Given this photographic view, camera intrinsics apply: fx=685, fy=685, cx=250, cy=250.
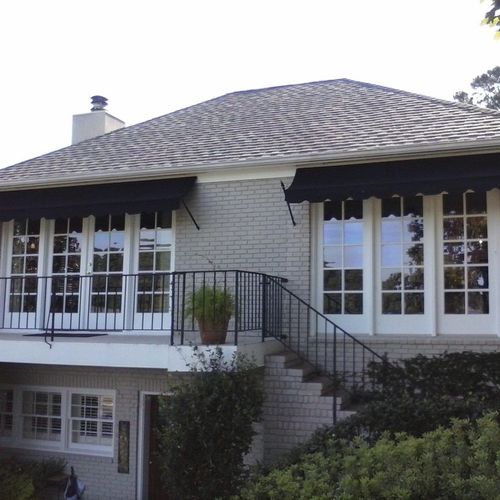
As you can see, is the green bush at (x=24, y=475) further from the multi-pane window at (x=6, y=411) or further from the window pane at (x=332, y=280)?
the window pane at (x=332, y=280)

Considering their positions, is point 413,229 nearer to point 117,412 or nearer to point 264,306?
point 264,306

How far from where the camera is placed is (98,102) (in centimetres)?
1527

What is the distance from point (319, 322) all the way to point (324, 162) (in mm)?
2247

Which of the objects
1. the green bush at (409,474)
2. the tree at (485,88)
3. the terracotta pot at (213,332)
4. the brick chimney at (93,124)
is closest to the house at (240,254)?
the terracotta pot at (213,332)

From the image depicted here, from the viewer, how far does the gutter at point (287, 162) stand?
8.76 meters

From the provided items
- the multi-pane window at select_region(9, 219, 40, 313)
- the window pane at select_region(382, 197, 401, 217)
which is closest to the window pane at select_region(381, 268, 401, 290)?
the window pane at select_region(382, 197, 401, 217)

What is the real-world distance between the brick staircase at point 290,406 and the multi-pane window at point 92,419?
318cm

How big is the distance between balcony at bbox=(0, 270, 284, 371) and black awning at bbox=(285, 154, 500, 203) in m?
1.40

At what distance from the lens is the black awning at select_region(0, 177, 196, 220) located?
10.1 metres

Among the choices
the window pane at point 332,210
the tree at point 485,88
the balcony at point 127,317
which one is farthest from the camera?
the tree at point 485,88

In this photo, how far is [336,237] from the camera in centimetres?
984

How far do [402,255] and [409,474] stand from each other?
5119 millimetres

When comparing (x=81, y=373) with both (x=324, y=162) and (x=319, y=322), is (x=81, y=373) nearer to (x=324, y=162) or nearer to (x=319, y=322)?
(x=319, y=322)

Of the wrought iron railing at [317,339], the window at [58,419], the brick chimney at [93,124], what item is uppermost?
the brick chimney at [93,124]
